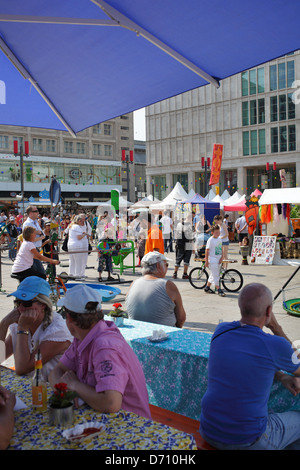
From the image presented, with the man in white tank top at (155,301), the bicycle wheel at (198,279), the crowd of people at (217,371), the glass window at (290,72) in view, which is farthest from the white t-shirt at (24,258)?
the glass window at (290,72)

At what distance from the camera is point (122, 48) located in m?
3.91

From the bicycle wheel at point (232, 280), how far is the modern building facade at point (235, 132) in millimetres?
45780

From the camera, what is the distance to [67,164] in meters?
68.1

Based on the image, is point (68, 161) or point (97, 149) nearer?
point (68, 161)

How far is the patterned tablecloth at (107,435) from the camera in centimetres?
212

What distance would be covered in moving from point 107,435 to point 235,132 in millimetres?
65636

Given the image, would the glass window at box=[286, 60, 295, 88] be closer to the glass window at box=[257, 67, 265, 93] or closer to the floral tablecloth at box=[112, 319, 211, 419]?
the glass window at box=[257, 67, 265, 93]

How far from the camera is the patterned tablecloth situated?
2119mm

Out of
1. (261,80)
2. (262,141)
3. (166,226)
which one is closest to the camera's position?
(166,226)

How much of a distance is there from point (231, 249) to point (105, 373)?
20.5m

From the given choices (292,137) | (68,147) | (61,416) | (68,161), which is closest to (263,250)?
(61,416)

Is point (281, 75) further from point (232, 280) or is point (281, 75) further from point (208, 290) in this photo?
point (208, 290)

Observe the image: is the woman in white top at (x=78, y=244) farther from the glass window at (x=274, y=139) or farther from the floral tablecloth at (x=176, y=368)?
the glass window at (x=274, y=139)

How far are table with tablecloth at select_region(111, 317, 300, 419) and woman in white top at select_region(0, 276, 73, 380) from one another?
85cm
